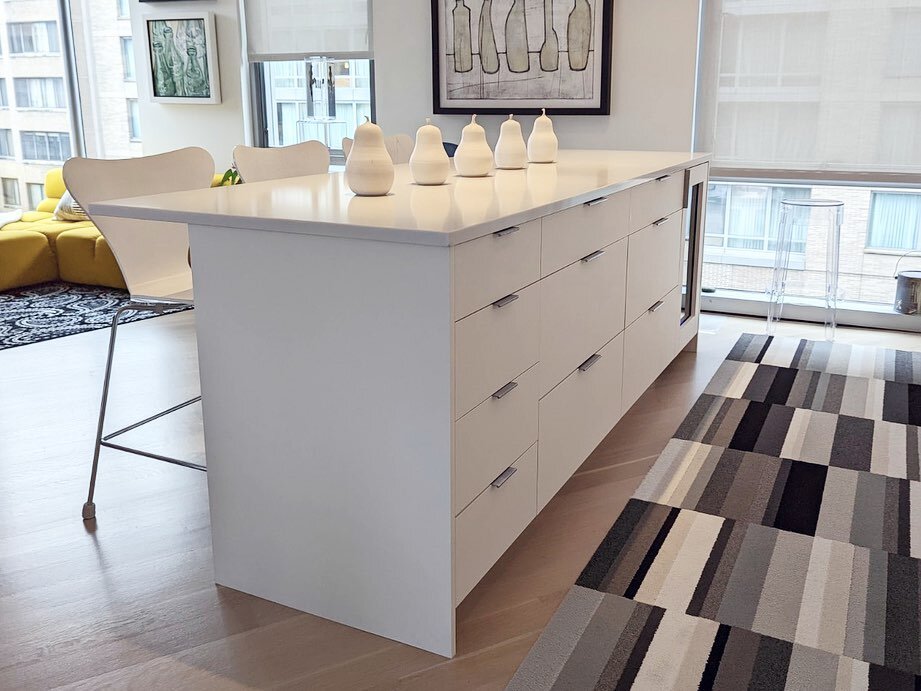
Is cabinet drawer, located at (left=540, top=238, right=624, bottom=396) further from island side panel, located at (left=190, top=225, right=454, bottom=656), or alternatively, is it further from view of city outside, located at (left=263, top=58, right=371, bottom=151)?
view of city outside, located at (left=263, top=58, right=371, bottom=151)

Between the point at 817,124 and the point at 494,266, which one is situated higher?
the point at 817,124

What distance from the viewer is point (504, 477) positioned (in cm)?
198

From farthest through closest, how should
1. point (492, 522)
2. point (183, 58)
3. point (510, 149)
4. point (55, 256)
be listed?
point (183, 58), point (55, 256), point (510, 149), point (492, 522)

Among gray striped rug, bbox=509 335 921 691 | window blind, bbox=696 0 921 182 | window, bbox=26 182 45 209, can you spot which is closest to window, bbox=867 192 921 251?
window blind, bbox=696 0 921 182

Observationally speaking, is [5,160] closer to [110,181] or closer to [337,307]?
→ [110,181]

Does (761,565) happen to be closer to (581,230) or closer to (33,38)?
(581,230)

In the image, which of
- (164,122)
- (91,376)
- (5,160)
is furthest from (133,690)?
(5,160)

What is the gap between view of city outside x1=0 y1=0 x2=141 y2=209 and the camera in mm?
6512

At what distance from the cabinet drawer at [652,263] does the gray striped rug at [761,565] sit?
1.56ft

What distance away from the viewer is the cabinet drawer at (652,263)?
9.39 feet

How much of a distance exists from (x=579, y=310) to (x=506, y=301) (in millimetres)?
526

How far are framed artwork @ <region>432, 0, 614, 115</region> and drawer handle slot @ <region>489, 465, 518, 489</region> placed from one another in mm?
3113

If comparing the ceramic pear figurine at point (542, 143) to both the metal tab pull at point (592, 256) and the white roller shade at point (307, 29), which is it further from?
the white roller shade at point (307, 29)

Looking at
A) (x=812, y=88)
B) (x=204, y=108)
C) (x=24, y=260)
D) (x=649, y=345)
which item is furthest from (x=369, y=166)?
(x=204, y=108)
